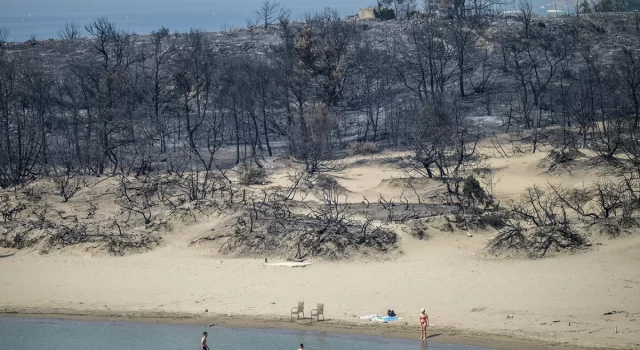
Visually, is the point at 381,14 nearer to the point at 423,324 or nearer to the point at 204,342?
the point at 423,324

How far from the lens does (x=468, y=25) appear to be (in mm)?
57469

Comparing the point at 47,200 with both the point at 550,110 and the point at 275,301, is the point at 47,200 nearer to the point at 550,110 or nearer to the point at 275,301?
the point at 275,301

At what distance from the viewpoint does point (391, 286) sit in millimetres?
22688

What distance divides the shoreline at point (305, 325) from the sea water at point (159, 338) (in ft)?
0.57

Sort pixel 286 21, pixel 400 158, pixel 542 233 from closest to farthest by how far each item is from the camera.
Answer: pixel 542 233 < pixel 400 158 < pixel 286 21

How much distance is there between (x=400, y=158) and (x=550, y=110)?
10632 millimetres

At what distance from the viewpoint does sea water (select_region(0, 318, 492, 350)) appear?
2020cm

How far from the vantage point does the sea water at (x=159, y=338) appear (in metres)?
20.2

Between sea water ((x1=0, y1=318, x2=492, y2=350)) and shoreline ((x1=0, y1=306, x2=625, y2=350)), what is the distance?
0.17m

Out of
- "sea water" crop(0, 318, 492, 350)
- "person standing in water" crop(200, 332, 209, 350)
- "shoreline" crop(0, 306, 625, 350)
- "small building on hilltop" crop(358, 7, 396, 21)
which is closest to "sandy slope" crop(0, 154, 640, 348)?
"shoreline" crop(0, 306, 625, 350)

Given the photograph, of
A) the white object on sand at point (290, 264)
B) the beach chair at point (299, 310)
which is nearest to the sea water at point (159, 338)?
the beach chair at point (299, 310)

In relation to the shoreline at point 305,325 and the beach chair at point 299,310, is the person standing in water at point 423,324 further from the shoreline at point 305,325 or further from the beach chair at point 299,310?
the beach chair at point 299,310

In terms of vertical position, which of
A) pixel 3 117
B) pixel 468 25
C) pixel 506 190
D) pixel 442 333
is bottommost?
pixel 442 333

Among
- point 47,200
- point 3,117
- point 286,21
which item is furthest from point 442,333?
point 286,21
